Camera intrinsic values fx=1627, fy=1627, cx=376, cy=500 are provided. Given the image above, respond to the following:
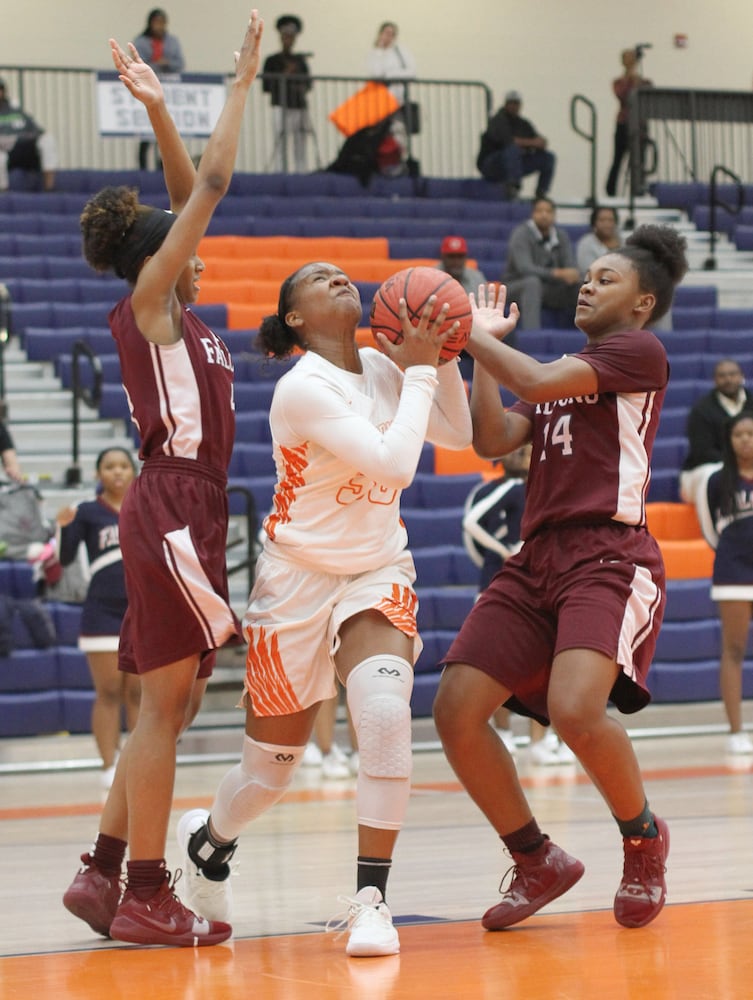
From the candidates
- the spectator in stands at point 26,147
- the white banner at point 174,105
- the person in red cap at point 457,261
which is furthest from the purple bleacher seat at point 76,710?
the spectator in stands at point 26,147

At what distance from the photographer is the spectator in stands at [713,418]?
396 inches

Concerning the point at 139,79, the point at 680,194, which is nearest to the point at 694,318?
the point at 680,194

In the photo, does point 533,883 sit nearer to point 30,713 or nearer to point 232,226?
point 30,713

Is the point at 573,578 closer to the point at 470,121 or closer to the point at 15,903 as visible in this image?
the point at 15,903

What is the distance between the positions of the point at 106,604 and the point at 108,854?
3.59 meters

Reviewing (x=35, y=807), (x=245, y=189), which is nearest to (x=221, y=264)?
(x=245, y=189)

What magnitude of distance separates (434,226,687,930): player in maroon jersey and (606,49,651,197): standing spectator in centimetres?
1315

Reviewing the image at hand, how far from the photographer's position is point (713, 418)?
10.0m

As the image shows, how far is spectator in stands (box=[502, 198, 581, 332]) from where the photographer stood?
40.5 feet

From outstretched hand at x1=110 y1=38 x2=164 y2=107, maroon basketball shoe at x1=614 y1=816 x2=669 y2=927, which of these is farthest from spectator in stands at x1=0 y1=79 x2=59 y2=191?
maroon basketball shoe at x1=614 y1=816 x2=669 y2=927

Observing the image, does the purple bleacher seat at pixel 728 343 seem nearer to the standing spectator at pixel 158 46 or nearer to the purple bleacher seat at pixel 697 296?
the purple bleacher seat at pixel 697 296

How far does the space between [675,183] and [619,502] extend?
13142 millimetres

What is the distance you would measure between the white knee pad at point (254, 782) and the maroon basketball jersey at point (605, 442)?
0.81 meters

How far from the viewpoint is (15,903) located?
435 centimetres
